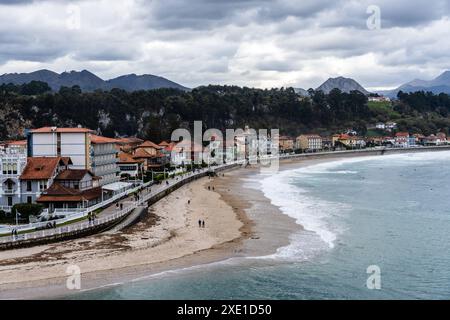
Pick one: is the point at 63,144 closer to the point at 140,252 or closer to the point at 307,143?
the point at 140,252

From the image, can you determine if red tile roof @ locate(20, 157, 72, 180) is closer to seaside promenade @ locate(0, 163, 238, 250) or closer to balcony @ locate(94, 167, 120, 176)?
seaside promenade @ locate(0, 163, 238, 250)

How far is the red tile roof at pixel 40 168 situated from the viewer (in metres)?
39.1

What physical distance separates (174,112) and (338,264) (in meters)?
105

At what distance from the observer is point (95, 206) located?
Answer: 39.3m

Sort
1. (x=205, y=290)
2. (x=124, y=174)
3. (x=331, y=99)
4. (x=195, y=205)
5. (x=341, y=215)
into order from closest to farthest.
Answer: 1. (x=205, y=290)
2. (x=341, y=215)
3. (x=195, y=205)
4. (x=124, y=174)
5. (x=331, y=99)

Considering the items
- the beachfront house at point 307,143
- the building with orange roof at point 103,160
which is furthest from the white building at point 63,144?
the beachfront house at point 307,143

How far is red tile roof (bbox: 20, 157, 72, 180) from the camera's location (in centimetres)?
3912

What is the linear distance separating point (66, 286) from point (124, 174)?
1443 inches

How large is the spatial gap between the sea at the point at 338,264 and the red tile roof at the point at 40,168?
635 inches

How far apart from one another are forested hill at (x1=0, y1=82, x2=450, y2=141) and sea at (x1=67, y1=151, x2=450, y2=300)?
6838cm

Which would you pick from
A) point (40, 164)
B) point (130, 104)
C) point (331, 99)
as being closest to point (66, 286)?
point (40, 164)

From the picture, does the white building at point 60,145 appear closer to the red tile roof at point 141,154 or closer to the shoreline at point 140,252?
the shoreline at point 140,252

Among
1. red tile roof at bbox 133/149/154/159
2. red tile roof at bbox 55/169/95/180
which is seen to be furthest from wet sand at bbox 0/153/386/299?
red tile roof at bbox 133/149/154/159

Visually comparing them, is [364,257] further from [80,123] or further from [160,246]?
[80,123]
